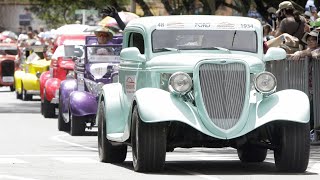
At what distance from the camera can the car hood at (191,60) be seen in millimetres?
14867

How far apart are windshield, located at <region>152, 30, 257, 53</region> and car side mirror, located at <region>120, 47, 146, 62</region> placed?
24 cm

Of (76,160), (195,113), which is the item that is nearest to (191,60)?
(195,113)

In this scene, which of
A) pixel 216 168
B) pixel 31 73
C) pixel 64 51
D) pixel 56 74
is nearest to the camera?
pixel 216 168

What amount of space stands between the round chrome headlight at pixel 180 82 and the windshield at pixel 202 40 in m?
1.18

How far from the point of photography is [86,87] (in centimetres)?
2325

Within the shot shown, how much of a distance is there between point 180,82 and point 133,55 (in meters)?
1.21

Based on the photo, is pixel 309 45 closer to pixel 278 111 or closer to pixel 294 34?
pixel 294 34

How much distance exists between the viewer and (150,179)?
13828 millimetres

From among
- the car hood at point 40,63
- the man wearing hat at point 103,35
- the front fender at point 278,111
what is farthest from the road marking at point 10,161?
the car hood at point 40,63

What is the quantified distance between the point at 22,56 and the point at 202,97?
24260 mm

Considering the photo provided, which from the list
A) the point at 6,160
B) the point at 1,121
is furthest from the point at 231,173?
the point at 1,121

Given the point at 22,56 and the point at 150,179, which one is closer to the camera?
the point at 150,179

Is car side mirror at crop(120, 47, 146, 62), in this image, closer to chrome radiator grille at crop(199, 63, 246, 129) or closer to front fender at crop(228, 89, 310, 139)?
chrome radiator grille at crop(199, 63, 246, 129)

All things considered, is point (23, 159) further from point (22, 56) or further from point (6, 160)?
point (22, 56)
